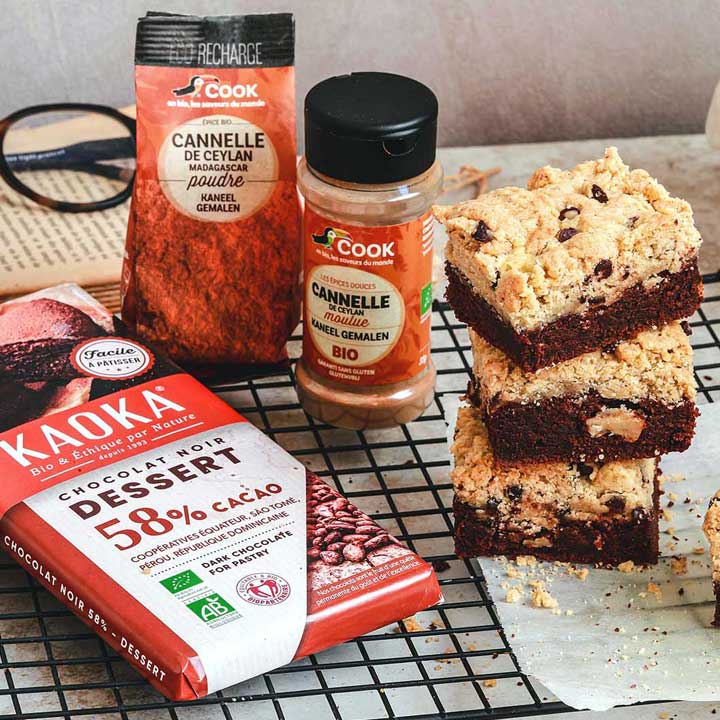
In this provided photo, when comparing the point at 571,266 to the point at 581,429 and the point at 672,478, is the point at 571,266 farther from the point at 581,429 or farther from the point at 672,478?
the point at 672,478

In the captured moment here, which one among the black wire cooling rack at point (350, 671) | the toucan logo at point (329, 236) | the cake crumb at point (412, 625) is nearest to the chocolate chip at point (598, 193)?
the toucan logo at point (329, 236)

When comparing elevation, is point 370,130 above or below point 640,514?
above

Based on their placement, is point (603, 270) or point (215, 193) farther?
point (215, 193)

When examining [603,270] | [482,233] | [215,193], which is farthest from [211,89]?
[603,270]

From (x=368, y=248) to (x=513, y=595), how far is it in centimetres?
38

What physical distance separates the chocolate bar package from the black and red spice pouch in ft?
0.42

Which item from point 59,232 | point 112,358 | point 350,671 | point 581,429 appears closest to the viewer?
point 350,671

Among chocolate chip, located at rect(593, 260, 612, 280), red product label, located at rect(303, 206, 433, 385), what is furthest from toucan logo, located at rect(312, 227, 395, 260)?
chocolate chip, located at rect(593, 260, 612, 280)

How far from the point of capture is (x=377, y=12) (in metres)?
1.95

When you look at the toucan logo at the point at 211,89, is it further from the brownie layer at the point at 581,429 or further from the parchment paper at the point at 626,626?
the parchment paper at the point at 626,626

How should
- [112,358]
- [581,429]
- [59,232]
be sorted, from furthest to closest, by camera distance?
[59,232] → [112,358] → [581,429]

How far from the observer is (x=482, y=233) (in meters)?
1.19

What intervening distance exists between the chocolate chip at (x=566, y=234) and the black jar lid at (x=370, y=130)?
164 mm

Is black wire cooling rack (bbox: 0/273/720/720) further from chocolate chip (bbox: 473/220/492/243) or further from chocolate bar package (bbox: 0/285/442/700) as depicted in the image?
chocolate chip (bbox: 473/220/492/243)
